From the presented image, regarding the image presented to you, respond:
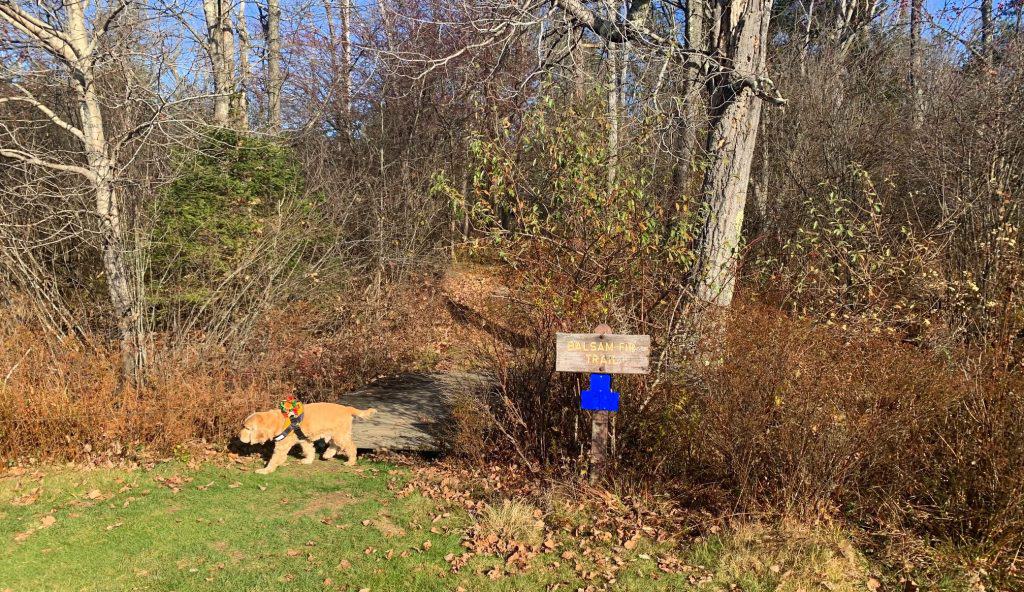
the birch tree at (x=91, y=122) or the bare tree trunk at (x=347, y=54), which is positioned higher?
the bare tree trunk at (x=347, y=54)

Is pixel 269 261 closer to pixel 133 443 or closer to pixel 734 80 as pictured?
pixel 133 443

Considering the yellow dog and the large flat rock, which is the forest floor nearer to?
the yellow dog

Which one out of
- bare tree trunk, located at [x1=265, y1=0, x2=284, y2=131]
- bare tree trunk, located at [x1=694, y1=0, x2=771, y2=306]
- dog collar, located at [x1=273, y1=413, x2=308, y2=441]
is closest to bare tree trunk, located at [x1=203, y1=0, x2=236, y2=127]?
bare tree trunk, located at [x1=265, y1=0, x2=284, y2=131]

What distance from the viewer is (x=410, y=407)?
8.39 meters

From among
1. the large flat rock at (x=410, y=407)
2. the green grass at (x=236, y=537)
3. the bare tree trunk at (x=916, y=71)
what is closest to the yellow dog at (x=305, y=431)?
the green grass at (x=236, y=537)

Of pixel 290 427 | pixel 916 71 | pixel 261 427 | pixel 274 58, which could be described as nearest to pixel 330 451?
pixel 290 427

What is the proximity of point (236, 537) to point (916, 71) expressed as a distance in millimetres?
14438

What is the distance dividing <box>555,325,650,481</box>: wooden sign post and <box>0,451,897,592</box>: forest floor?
3.10 feet

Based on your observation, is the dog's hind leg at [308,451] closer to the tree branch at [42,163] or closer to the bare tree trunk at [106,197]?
the bare tree trunk at [106,197]

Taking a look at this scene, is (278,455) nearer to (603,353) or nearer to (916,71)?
(603,353)

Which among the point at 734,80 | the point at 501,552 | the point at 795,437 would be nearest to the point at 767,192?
the point at 734,80

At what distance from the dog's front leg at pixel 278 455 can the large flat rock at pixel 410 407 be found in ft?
2.86

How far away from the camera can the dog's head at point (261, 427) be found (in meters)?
6.18

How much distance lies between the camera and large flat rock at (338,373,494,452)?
7199 mm
